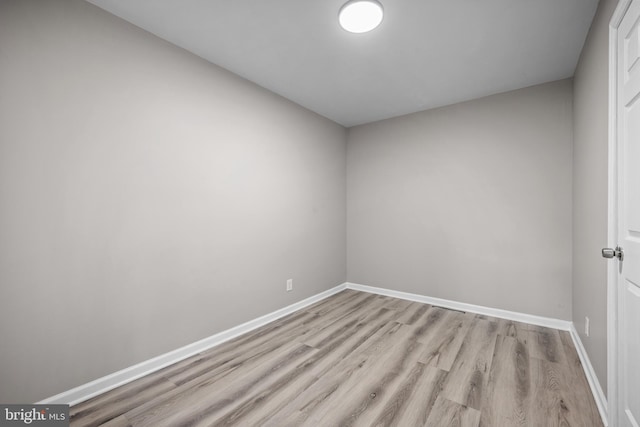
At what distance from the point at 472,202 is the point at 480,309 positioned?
1.26 m

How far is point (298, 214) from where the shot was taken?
135 inches

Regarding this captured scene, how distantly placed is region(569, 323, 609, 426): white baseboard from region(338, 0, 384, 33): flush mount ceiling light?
8.86ft

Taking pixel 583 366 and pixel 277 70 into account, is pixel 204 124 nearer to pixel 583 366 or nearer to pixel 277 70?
pixel 277 70

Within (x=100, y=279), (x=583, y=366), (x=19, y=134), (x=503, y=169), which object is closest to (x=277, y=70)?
(x=19, y=134)

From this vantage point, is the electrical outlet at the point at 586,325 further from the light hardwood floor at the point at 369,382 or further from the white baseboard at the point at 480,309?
the white baseboard at the point at 480,309

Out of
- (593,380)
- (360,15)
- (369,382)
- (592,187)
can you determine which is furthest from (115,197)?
(593,380)

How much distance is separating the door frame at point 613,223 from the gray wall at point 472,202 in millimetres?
1574

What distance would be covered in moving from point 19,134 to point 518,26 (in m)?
3.31

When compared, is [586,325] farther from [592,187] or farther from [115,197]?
[115,197]

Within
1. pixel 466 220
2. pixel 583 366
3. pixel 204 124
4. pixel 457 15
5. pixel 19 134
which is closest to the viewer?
pixel 19 134

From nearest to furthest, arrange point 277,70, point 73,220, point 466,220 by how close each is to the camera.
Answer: point 73,220, point 277,70, point 466,220

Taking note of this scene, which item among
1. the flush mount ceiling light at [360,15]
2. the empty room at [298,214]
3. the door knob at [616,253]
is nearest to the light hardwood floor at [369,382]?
the empty room at [298,214]

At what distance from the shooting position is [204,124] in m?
2.42

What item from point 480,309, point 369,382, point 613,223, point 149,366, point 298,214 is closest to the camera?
point 613,223
